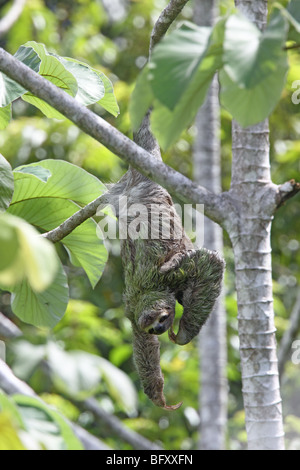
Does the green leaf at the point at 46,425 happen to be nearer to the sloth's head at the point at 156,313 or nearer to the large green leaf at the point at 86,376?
the large green leaf at the point at 86,376

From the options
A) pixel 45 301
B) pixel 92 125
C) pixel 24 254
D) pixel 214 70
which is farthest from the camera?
pixel 45 301

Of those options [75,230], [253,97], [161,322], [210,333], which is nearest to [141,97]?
[253,97]

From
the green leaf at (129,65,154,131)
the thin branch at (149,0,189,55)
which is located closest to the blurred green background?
the thin branch at (149,0,189,55)

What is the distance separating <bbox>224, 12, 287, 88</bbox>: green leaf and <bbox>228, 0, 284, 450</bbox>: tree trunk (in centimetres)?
63

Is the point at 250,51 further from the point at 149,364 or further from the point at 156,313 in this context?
the point at 149,364

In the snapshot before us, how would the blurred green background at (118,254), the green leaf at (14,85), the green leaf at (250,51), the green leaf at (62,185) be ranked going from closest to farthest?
the green leaf at (250,51)
the green leaf at (14,85)
the green leaf at (62,185)
the blurred green background at (118,254)

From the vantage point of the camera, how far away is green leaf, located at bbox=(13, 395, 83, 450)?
967 millimetres

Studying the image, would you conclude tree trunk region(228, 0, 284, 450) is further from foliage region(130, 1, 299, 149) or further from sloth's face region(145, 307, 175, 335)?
foliage region(130, 1, 299, 149)

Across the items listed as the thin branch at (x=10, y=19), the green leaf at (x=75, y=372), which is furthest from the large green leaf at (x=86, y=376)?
the thin branch at (x=10, y=19)

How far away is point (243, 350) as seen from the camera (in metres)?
1.50

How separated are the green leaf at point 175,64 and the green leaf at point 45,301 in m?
0.99

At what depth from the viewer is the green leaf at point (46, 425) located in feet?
3.17

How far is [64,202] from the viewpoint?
71.4 inches

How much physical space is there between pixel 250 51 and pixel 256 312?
0.81 meters
